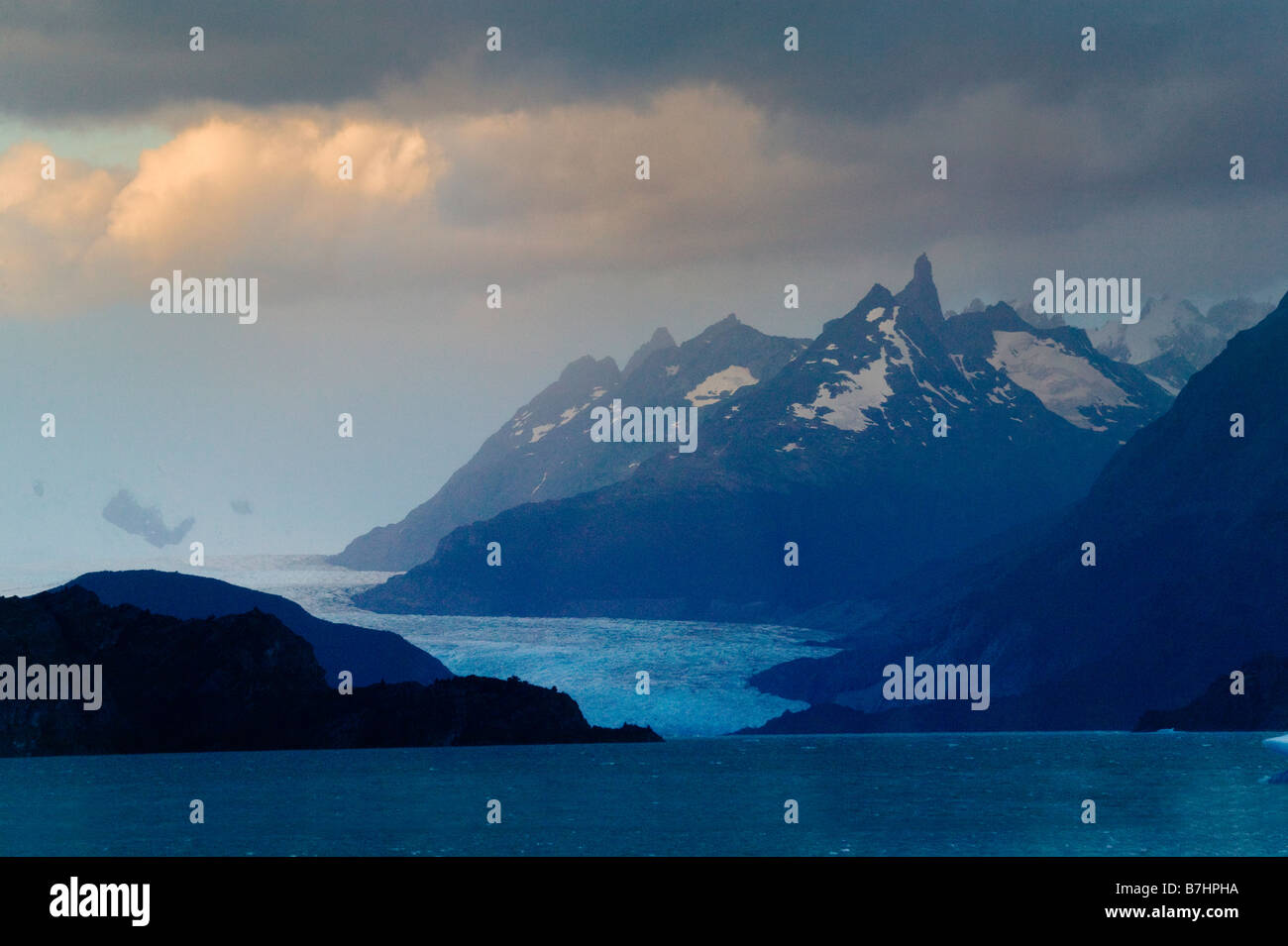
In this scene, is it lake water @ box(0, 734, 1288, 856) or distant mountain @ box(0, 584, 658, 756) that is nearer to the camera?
lake water @ box(0, 734, 1288, 856)

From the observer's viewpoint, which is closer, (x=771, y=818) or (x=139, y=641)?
(x=771, y=818)

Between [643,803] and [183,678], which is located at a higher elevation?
[183,678]

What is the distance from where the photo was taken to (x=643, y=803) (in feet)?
335

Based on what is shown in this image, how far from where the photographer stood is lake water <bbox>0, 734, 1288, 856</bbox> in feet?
247

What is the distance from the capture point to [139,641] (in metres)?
177

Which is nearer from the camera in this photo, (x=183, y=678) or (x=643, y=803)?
(x=643, y=803)

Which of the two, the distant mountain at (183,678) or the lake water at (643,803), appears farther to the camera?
the distant mountain at (183,678)

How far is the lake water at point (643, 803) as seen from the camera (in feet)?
247
